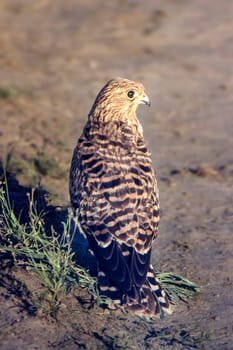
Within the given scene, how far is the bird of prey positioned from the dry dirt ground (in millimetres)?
239

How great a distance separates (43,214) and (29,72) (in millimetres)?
5245

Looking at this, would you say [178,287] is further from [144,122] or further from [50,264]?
[144,122]

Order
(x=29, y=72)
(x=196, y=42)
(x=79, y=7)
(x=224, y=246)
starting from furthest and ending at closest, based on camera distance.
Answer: (x=79, y=7), (x=196, y=42), (x=29, y=72), (x=224, y=246)

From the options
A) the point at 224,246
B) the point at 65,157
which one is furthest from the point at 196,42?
the point at 224,246

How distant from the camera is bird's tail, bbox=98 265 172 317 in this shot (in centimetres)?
564

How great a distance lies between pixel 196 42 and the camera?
1262 cm

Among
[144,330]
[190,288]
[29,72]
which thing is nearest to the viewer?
[144,330]

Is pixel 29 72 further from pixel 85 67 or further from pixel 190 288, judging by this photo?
pixel 190 288

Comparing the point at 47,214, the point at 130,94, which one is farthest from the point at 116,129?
the point at 47,214

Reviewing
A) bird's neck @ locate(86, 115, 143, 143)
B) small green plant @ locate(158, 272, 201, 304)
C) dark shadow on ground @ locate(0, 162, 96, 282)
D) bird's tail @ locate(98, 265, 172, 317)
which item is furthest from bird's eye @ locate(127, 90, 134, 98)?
bird's tail @ locate(98, 265, 172, 317)

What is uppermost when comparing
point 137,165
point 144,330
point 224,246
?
point 137,165

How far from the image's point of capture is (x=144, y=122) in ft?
32.6

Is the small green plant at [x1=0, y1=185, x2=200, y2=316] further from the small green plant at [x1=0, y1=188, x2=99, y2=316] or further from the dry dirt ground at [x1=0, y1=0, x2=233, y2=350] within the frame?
the dry dirt ground at [x1=0, y1=0, x2=233, y2=350]

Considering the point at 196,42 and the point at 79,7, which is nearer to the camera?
the point at 196,42
